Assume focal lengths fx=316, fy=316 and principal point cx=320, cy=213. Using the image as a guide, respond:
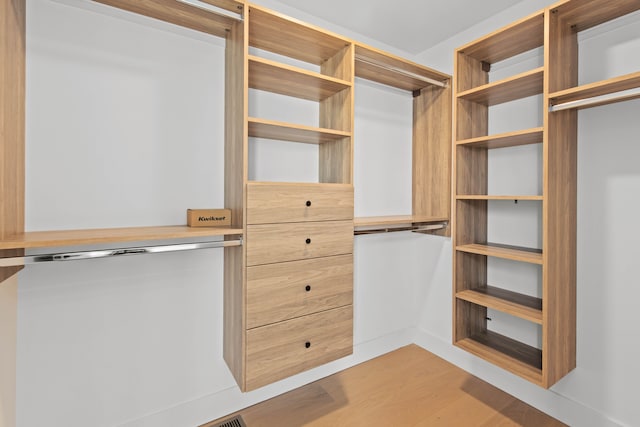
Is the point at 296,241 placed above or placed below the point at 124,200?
below

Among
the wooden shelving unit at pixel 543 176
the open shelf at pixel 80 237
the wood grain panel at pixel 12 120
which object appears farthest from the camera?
the wooden shelving unit at pixel 543 176

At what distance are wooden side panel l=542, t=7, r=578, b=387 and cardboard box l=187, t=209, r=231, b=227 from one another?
1.65 m

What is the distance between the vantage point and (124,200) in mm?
1631

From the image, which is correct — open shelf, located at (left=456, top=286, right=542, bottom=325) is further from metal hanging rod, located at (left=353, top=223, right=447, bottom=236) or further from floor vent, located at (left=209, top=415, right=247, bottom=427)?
floor vent, located at (left=209, top=415, right=247, bottom=427)

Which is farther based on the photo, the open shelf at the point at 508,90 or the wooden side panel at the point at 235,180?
the open shelf at the point at 508,90

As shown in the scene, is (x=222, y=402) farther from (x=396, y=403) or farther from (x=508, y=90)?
(x=508, y=90)

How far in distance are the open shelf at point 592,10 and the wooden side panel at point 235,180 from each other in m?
1.62

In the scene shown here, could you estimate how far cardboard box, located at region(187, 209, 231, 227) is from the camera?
1600 mm

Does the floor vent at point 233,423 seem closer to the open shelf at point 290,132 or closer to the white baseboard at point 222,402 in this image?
the white baseboard at point 222,402

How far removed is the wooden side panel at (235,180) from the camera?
5.03 feet

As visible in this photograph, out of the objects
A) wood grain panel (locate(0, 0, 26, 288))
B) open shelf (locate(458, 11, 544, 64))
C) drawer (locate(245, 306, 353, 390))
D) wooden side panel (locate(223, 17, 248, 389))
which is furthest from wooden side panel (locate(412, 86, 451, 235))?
wood grain panel (locate(0, 0, 26, 288))

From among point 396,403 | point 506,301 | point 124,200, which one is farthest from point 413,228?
point 124,200

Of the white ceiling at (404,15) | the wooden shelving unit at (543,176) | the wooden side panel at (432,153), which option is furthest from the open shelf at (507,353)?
the white ceiling at (404,15)

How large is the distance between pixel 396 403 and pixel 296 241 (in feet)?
4.38
